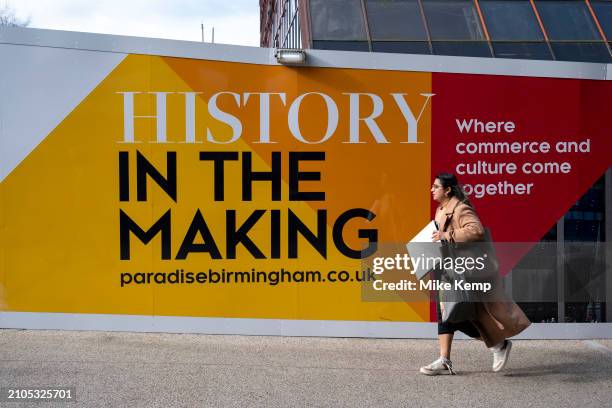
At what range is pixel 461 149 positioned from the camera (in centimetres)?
720

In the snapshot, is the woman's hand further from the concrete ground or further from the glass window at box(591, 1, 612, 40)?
the glass window at box(591, 1, 612, 40)

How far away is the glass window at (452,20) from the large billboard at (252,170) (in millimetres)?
6822

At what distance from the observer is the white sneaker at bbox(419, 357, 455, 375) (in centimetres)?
585

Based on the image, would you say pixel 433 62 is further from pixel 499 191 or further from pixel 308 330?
pixel 308 330

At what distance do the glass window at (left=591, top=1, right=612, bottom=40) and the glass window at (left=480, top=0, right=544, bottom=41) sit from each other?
4.22 feet

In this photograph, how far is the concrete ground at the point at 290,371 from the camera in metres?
5.17

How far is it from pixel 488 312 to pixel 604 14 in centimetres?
1062

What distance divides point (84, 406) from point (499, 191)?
4.35 metres

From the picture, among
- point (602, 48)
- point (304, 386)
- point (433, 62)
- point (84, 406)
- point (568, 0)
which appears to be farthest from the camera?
point (568, 0)

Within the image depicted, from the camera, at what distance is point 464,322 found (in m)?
5.98

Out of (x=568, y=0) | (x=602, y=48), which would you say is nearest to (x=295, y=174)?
(x=602, y=48)

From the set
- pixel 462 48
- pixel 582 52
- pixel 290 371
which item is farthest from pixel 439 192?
pixel 582 52

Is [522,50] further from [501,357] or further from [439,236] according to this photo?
[501,357]

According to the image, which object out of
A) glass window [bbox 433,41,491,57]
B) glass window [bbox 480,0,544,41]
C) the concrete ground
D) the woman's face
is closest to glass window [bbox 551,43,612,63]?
glass window [bbox 480,0,544,41]
